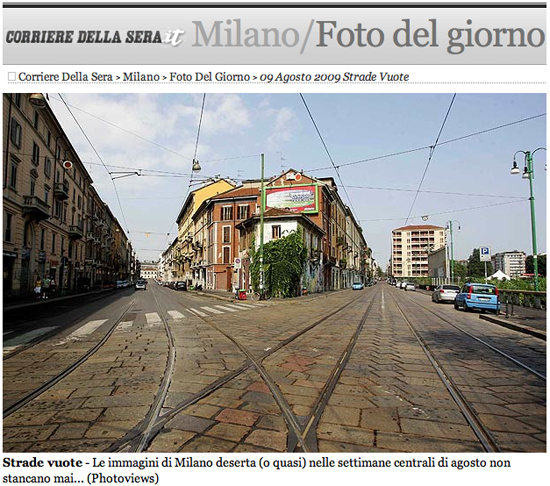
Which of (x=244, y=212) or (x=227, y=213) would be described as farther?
(x=227, y=213)

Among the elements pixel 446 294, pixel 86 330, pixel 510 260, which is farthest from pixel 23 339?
pixel 510 260

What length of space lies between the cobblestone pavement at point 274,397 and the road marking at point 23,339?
0.50 metres

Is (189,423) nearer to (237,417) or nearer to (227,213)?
(237,417)

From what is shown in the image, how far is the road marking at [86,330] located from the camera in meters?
9.41

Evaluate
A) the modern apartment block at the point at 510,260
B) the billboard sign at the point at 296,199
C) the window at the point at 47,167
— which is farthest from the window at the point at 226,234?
the modern apartment block at the point at 510,260

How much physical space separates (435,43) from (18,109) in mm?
26675

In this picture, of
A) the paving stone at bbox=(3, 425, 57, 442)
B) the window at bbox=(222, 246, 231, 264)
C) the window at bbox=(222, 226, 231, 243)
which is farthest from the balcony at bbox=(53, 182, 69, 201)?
the paving stone at bbox=(3, 425, 57, 442)

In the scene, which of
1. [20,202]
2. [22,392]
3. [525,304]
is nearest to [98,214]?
[20,202]

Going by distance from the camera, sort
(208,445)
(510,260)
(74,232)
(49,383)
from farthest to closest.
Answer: (510,260) < (74,232) < (49,383) < (208,445)

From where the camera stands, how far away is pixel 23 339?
29.2 feet

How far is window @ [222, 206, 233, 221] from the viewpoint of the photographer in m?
46.6

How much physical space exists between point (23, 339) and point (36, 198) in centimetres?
2203

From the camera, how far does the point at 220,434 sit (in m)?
3.44
